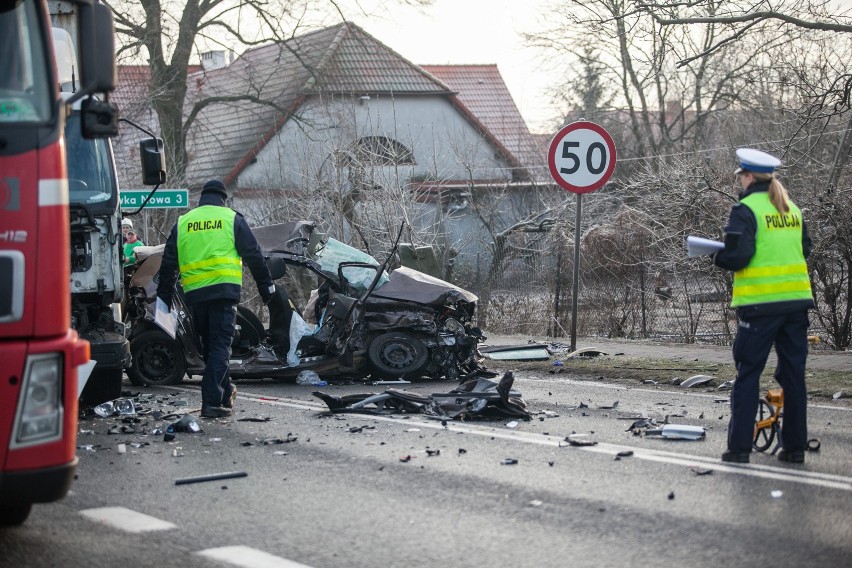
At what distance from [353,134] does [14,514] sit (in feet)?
67.4

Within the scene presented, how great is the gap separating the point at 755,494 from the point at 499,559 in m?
1.85

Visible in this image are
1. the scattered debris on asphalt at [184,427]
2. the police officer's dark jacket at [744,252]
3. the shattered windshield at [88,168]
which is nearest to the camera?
the police officer's dark jacket at [744,252]

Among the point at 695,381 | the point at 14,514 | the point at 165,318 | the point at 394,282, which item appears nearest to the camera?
the point at 14,514

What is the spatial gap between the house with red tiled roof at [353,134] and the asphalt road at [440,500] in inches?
585

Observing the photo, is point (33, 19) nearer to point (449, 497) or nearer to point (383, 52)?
point (449, 497)

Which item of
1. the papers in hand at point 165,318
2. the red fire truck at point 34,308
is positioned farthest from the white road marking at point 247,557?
the papers in hand at point 165,318

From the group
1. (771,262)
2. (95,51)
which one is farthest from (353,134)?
(95,51)

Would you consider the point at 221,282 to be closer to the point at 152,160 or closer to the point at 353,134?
the point at 152,160

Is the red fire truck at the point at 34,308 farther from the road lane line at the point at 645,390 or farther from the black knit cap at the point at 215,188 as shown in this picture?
the road lane line at the point at 645,390

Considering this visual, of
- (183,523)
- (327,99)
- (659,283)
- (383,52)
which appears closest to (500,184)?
(327,99)

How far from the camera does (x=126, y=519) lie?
19.3 ft

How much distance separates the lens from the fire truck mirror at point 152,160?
33.4ft

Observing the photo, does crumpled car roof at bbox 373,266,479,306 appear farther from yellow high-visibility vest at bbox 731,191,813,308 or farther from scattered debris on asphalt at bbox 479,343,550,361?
yellow high-visibility vest at bbox 731,191,813,308

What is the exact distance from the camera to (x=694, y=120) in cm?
3903
